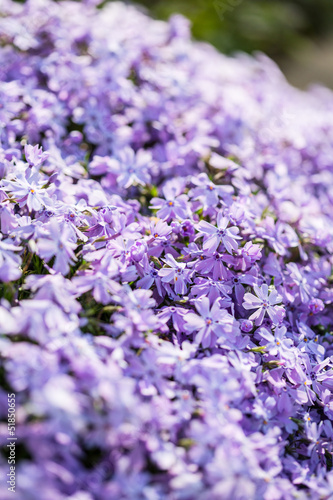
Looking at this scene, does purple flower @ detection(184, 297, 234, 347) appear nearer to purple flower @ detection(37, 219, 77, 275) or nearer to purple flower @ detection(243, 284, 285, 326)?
purple flower @ detection(243, 284, 285, 326)

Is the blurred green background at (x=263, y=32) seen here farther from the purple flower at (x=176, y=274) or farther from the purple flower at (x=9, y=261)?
the purple flower at (x=9, y=261)

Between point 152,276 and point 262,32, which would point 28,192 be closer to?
point 152,276

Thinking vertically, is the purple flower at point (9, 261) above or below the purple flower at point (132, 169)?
above

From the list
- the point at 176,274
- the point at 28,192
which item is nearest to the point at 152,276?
the point at 176,274

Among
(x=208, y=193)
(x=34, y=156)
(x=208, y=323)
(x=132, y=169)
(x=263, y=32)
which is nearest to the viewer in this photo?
(x=208, y=323)

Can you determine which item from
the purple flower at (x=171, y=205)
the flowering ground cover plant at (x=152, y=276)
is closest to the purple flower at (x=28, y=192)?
the flowering ground cover plant at (x=152, y=276)

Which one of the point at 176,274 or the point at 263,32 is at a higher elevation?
the point at 176,274

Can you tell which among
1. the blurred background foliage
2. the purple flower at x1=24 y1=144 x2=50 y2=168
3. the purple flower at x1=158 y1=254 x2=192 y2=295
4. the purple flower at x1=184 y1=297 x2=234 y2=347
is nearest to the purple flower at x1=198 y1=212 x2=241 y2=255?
the purple flower at x1=158 y1=254 x2=192 y2=295

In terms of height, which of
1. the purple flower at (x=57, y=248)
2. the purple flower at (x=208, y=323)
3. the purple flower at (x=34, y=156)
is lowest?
the purple flower at (x=34, y=156)

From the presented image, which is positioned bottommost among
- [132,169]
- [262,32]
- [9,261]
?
[262,32]
